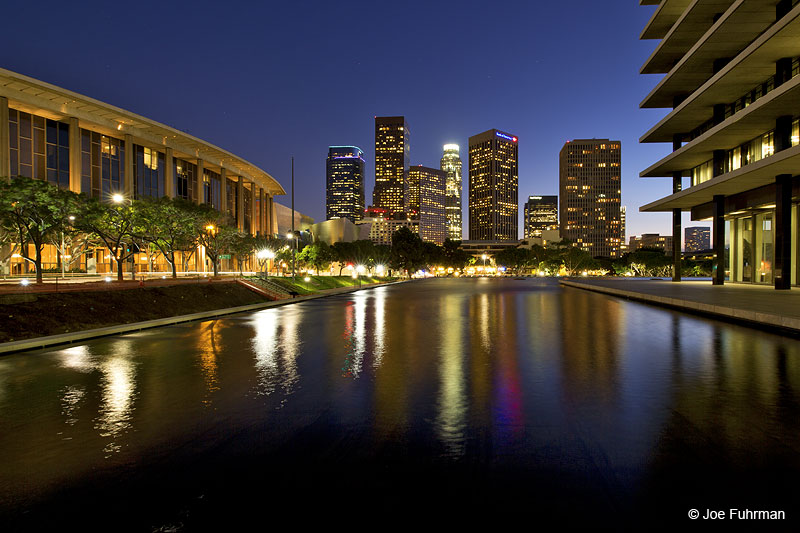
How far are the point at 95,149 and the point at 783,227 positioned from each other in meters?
71.6

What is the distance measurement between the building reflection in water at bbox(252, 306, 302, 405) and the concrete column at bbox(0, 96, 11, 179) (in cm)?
4198

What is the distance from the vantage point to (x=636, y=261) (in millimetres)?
126062

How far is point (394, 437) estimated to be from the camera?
224 inches

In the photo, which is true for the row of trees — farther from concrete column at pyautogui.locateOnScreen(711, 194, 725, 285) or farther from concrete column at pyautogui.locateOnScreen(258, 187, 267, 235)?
concrete column at pyautogui.locateOnScreen(258, 187, 267, 235)

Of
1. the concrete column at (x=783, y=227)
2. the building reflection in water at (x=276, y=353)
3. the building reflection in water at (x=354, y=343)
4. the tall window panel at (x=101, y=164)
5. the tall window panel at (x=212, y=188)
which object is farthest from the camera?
the tall window panel at (x=212, y=188)

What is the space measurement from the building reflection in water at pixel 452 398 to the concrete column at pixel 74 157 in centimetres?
5525

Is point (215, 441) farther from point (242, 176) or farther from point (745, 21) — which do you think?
point (242, 176)

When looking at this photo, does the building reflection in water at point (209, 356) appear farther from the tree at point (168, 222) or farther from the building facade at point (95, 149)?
the building facade at point (95, 149)

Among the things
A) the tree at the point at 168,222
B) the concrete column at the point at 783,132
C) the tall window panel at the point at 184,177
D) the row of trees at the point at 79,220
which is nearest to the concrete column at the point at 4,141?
the row of trees at the point at 79,220

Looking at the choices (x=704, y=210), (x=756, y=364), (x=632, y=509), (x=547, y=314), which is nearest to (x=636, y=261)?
(x=704, y=210)

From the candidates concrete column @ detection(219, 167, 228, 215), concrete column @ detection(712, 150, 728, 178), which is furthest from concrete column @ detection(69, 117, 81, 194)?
concrete column @ detection(712, 150, 728, 178)

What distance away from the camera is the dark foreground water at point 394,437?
158 inches

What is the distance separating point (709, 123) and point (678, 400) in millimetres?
48063

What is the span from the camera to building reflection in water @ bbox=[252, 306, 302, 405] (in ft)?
28.1
